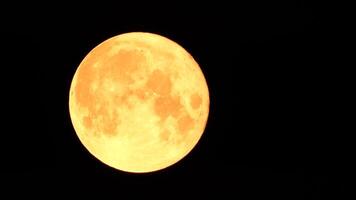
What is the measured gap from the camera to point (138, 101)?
21.4 feet

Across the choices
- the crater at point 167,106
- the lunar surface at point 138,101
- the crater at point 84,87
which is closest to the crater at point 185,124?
the lunar surface at point 138,101

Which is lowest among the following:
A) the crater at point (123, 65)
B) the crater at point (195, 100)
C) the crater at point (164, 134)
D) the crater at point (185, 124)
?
the crater at point (164, 134)

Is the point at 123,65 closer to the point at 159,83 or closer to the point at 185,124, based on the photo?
the point at 159,83

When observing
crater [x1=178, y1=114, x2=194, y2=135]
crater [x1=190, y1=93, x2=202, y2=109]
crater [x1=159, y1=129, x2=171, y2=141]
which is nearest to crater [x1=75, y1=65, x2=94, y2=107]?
crater [x1=159, y1=129, x2=171, y2=141]

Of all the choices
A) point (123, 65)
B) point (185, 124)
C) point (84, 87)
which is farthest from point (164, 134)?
point (84, 87)

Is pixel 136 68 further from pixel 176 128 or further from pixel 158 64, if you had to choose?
pixel 176 128

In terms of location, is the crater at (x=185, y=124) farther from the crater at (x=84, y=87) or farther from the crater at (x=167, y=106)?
the crater at (x=84, y=87)

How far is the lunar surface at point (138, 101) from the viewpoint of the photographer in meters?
6.57

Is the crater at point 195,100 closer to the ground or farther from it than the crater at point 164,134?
farther from it

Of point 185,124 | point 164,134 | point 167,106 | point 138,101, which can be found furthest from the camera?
point 185,124

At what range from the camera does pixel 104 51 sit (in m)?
6.95

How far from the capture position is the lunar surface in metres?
6.57

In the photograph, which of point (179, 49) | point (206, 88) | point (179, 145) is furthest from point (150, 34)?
point (179, 145)

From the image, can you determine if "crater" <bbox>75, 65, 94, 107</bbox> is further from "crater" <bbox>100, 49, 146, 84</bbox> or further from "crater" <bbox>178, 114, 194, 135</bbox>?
"crater" <bbox>178, 114, 194, 135</bbox>
